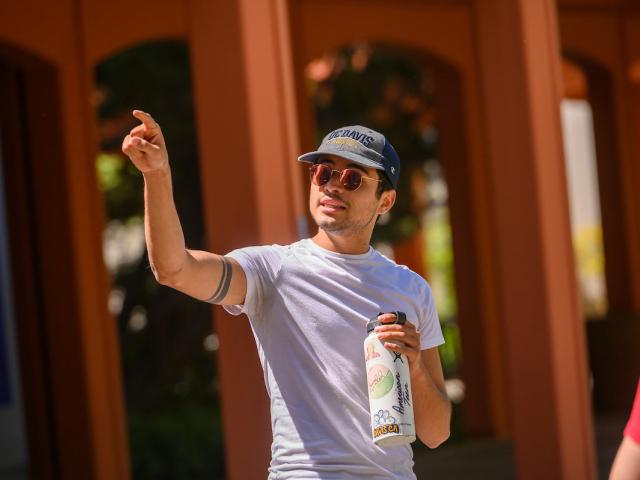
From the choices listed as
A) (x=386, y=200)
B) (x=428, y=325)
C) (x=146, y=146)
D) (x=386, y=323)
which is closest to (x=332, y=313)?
(x=386, y=323)

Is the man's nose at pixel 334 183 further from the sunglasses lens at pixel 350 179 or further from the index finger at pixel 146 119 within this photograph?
the index finger at pixel 146 119

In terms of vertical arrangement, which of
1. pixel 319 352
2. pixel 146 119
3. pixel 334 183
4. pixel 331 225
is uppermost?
pixel 146 119

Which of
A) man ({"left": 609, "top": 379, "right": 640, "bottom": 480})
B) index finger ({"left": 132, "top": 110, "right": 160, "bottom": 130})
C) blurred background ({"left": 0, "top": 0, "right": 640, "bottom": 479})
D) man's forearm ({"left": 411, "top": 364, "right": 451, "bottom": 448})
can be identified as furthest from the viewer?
blurred background ({"left": 0, "top": 0, "right": 640, "bottom": 479})

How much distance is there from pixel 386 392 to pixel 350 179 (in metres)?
0.63

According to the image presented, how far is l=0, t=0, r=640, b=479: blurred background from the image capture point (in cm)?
560

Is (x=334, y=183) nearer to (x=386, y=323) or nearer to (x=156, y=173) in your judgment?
(x=386, y=323)

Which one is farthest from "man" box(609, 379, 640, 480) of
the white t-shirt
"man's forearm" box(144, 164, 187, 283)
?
"man's forearm" box(144, 164, 187, 283)

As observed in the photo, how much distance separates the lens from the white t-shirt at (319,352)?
3.07 metres

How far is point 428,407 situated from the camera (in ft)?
10.5

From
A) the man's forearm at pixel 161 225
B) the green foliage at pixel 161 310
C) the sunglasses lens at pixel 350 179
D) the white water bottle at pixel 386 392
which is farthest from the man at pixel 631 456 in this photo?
the green foliage at pixel 161 310

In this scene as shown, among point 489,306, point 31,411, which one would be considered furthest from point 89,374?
point 489,306

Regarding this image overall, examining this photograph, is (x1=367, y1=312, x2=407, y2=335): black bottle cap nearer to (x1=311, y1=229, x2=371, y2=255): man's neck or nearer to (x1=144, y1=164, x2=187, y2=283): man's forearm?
(x1=311, y1=229, x2=371, y2=255): man's neck

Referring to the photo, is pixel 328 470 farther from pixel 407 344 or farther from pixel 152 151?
pixel 152 151

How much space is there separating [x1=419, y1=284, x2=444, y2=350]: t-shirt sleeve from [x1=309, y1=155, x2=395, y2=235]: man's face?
9.9 inches
